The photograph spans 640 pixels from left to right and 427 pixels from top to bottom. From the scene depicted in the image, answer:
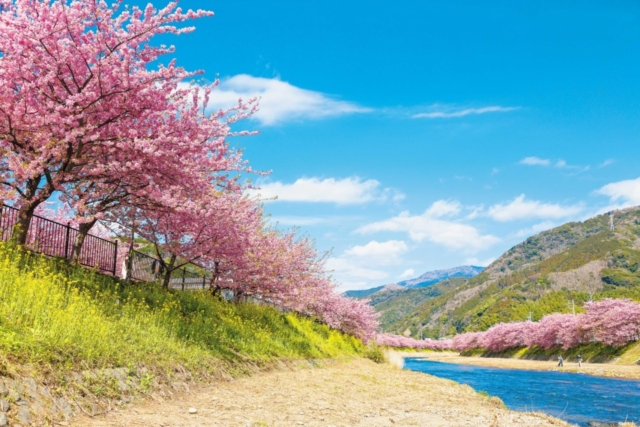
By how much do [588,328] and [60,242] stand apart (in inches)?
2907

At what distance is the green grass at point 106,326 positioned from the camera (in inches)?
320

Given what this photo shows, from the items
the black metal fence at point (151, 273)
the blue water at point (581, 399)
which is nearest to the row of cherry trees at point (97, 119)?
the black metal fence at point (151, 273)

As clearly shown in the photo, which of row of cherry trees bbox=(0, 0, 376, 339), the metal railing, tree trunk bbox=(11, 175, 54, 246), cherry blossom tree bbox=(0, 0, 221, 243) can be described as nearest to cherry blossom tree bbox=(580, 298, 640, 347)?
the metal railing

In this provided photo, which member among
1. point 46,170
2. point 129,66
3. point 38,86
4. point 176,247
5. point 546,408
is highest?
point 129,66

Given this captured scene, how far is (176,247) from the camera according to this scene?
706 inches

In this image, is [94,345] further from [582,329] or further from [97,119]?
[582,329]

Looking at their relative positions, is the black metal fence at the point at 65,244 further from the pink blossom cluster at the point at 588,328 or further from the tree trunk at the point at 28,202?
the pink blossom cluster at the point at 588,328

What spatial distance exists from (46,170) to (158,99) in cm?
355

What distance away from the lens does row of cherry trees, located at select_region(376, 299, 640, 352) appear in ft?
207

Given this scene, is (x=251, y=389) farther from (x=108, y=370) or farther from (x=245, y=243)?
(x=245, y=243)

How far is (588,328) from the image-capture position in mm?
69188

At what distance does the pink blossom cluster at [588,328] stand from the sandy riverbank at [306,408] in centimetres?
6035

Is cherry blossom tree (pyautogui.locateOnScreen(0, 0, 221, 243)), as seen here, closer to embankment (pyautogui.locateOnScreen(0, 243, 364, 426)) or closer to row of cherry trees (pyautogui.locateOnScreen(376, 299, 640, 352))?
embankment (pyautogui.locateOnScreen(0, 243, 364, 426))

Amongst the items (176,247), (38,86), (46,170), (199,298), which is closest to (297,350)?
(199,298)
